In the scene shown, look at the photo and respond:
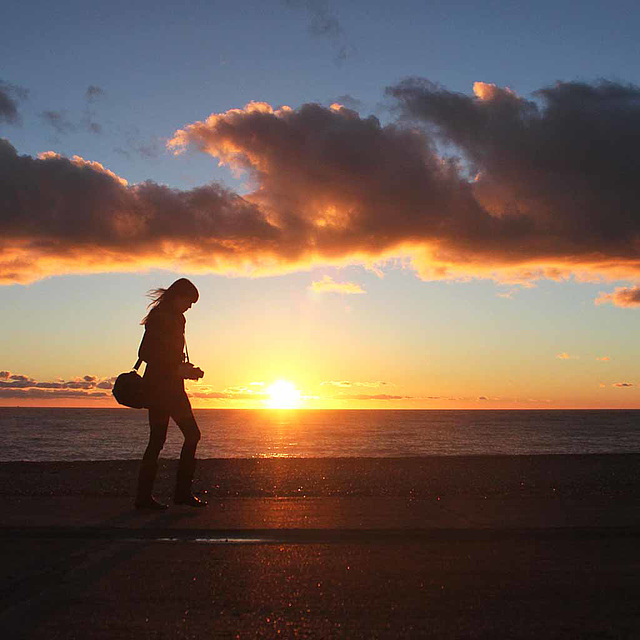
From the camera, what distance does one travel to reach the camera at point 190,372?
6754 millimetres

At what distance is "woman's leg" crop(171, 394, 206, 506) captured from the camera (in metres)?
6.69

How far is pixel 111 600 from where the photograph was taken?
11.3 feet

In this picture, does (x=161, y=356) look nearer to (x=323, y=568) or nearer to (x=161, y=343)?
(x=161, y=343)

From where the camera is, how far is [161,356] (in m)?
6.74

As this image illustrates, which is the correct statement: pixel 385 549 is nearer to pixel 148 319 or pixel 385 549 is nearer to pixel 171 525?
pixel 171 525

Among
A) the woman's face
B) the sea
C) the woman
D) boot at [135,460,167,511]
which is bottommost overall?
the sea

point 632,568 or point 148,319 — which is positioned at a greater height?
point 148,319

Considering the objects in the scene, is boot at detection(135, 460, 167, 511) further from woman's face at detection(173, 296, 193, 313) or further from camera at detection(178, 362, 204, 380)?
woman's face at detection(173, 296, 193, 313)

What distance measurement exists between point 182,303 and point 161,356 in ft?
1.82

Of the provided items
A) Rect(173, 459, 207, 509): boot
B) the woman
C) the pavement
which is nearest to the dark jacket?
the woman

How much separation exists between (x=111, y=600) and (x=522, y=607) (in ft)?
6.31

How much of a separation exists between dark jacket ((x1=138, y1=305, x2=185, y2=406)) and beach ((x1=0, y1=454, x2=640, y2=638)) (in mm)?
1065

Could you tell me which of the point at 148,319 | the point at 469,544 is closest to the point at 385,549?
the point at 469,544

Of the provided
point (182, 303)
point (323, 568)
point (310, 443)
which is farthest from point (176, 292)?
point (310, 443)
